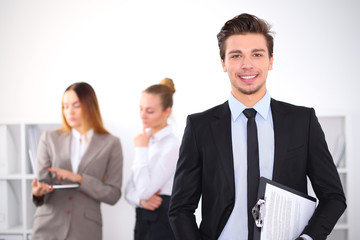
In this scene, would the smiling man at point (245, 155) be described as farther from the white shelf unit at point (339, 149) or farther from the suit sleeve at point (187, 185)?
the white shelf unit at point (339, 149)

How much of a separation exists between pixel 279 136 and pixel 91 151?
172 centimetres

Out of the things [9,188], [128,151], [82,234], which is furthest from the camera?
[128,151]

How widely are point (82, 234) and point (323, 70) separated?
2515 millimetres

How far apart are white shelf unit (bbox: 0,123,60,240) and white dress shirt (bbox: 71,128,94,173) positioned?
58cm

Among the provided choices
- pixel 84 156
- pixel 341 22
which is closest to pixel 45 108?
pixel 84 156

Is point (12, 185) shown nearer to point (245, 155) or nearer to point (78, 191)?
point (78, 191)

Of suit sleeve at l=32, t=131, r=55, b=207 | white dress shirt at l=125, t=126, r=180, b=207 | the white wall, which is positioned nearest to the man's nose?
white dress shirt at l=125, t=126, r=180, b=207

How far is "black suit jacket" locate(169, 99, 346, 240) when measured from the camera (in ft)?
4.55

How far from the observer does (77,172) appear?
2.81 m

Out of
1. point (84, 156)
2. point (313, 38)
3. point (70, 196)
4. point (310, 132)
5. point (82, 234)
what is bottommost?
point (82, 234)

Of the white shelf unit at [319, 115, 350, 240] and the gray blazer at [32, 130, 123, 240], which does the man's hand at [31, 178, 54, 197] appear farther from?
the white shelf unit at [319, 115, 350, 240]

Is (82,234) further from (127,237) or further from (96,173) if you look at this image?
(127,237)

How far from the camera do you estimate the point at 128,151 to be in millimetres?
3645

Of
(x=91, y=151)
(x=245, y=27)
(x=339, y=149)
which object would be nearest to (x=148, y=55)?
(x=91, y=151)
